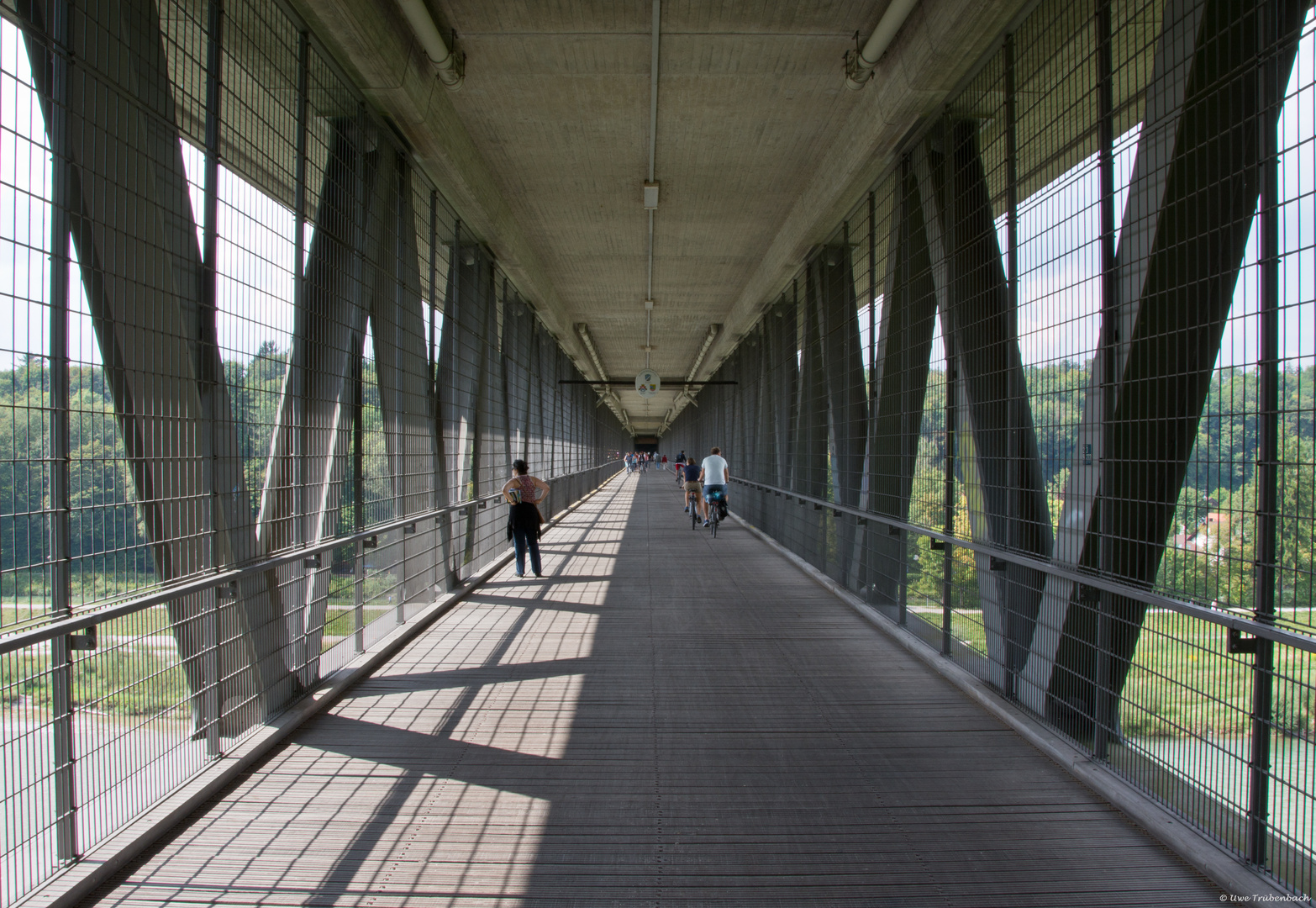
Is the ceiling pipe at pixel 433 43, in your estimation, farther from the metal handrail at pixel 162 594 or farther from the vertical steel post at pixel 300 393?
the metal handrail at pixel 162 594

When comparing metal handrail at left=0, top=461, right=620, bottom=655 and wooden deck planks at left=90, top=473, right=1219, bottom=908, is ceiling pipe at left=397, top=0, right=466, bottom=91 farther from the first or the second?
wooden deck planks at left=90, top=473, right=1219, bottom=908

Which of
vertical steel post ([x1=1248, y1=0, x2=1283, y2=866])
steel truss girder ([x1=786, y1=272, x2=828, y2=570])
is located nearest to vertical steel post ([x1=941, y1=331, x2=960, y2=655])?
vertical steel post ([x1=1248, y1=0, x2=1283, y2=866])

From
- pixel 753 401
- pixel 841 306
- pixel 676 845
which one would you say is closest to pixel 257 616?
pixel 676 845

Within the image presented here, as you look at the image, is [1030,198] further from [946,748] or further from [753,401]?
[753,401]

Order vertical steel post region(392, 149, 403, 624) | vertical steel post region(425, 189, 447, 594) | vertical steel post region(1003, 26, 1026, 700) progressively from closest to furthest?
vertical steel post region(1003, 26, 1026, 700) → vertical steel post region(392, 149, 403, 624) → vertical steel post region(425, 189, 447, 594)

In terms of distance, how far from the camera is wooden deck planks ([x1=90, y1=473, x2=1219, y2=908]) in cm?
227

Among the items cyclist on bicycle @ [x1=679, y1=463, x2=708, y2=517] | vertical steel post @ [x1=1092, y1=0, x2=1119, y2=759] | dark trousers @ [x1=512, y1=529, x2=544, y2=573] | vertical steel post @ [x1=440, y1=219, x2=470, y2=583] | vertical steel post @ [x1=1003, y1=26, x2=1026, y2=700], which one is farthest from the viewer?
cyclist on bicycle @ [x1=679, y1=463, x2=708, y2=517]

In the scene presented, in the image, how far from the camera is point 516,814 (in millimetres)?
2684

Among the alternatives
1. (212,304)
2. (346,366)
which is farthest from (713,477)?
(212,304)

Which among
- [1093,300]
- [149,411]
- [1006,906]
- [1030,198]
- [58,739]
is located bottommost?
[1006,906]

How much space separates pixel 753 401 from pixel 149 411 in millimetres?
11418

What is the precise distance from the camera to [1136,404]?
2930 millimetres

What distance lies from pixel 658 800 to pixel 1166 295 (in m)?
2.46

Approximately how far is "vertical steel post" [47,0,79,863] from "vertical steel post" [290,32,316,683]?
1430 mm
